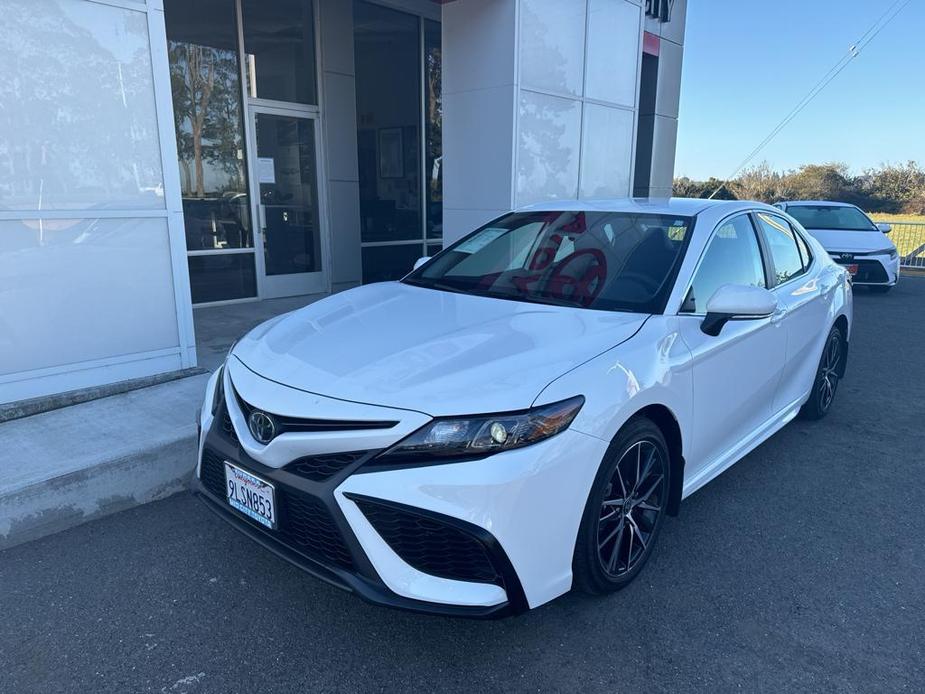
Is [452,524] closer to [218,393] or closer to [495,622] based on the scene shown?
[495,622]

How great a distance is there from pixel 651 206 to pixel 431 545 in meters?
2.52

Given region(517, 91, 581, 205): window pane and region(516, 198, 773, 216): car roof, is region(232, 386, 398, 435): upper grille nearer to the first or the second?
region(516, 198, 773, 216): car roof

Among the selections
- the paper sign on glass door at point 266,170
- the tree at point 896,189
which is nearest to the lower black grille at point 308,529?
the paper sign on glass door at point 266,170

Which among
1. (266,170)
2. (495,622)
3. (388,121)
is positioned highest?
(388,121)

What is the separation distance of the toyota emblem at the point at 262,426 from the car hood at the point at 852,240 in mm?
11477

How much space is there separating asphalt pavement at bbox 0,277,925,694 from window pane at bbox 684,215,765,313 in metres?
1.20

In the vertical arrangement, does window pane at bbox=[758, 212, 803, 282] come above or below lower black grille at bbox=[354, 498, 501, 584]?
above

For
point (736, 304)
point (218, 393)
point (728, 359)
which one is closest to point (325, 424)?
point (218, 393)

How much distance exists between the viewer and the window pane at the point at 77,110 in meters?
3.94

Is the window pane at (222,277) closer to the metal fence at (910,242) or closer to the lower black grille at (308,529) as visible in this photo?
the lower black grille at (308,529)

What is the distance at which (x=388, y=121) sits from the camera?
9492 mm

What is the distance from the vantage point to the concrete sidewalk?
10.6 ft

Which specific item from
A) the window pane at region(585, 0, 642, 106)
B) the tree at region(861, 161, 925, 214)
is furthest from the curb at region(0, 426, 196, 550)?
the tree at region(861, 161, 925, 214)

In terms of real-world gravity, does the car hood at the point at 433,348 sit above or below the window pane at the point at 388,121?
below
